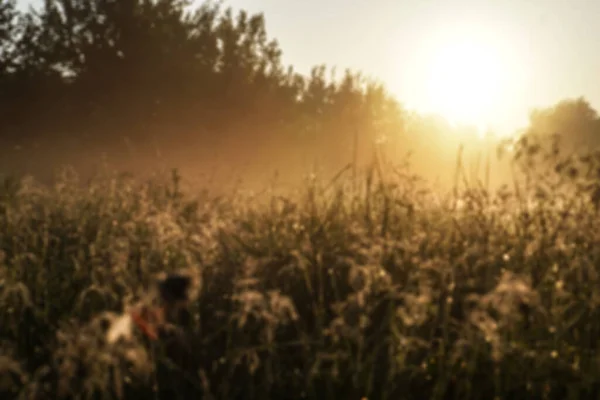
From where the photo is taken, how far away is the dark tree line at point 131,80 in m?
19.8

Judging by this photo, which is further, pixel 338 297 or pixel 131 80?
pixel 131 80

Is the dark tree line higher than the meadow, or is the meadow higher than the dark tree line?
the dark tree line

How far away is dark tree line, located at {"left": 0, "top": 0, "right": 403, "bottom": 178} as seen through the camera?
65.0ft

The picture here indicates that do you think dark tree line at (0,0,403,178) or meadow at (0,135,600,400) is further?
dark tree line at (0,0,403,178)

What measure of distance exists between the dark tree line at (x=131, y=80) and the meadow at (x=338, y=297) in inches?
639

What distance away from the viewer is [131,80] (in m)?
20.4

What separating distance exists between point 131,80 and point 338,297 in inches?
748

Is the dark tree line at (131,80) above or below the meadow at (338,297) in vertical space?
above

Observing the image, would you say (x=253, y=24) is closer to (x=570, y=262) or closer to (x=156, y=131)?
(x=156, y=131)

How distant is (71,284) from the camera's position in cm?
284

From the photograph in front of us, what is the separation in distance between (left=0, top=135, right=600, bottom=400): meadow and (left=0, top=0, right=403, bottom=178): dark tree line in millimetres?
16236

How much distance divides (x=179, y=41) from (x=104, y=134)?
4.05 meters

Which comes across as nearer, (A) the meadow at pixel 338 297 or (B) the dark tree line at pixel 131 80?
(A) the meadow at pixel 338 297

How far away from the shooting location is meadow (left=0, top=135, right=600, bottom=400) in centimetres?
183
